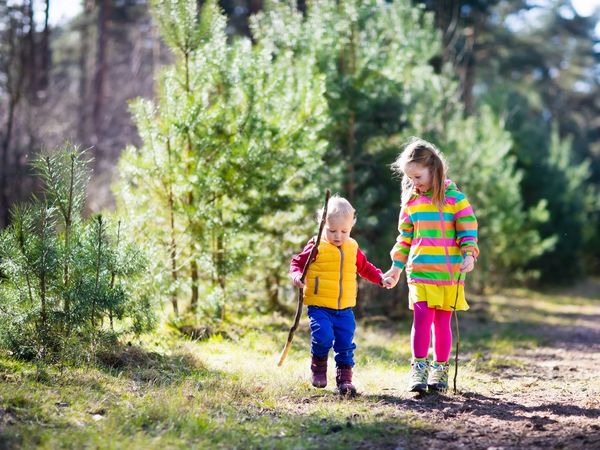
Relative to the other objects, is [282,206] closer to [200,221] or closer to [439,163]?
[200,221]

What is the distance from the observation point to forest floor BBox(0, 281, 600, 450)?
3.78 meters

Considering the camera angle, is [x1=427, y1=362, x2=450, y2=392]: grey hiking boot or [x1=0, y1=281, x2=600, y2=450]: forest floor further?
[x1=427, y1=362, x2=450, y2=392]: grey hiking boot

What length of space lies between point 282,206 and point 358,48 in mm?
3002

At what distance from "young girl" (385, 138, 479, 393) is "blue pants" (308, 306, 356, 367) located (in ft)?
1.57

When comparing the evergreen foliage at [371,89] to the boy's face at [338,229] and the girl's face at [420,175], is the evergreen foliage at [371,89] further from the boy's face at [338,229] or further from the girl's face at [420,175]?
the boy's face at [338,229]

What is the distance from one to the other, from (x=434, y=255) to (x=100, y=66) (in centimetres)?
1429

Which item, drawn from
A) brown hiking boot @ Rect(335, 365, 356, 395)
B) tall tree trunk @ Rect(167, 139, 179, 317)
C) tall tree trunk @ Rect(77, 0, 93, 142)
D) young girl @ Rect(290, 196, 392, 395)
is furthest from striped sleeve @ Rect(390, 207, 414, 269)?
tall tree trunk @ Rect(77, 0, 93, 142)

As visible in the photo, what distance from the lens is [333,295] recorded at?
4.98m

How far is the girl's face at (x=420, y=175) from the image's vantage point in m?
5.04

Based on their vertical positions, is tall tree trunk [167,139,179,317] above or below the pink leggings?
above

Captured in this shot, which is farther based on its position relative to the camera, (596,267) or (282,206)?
(596,267)

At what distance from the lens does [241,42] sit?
7.82 metres

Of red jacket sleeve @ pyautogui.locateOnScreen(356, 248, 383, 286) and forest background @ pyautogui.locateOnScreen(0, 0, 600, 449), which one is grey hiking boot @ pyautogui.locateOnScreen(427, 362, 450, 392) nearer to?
forest background @ pyautogui.locateOnScreen(0, 0, 600, 449)

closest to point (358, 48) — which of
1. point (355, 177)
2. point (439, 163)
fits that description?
point (355, 177)
